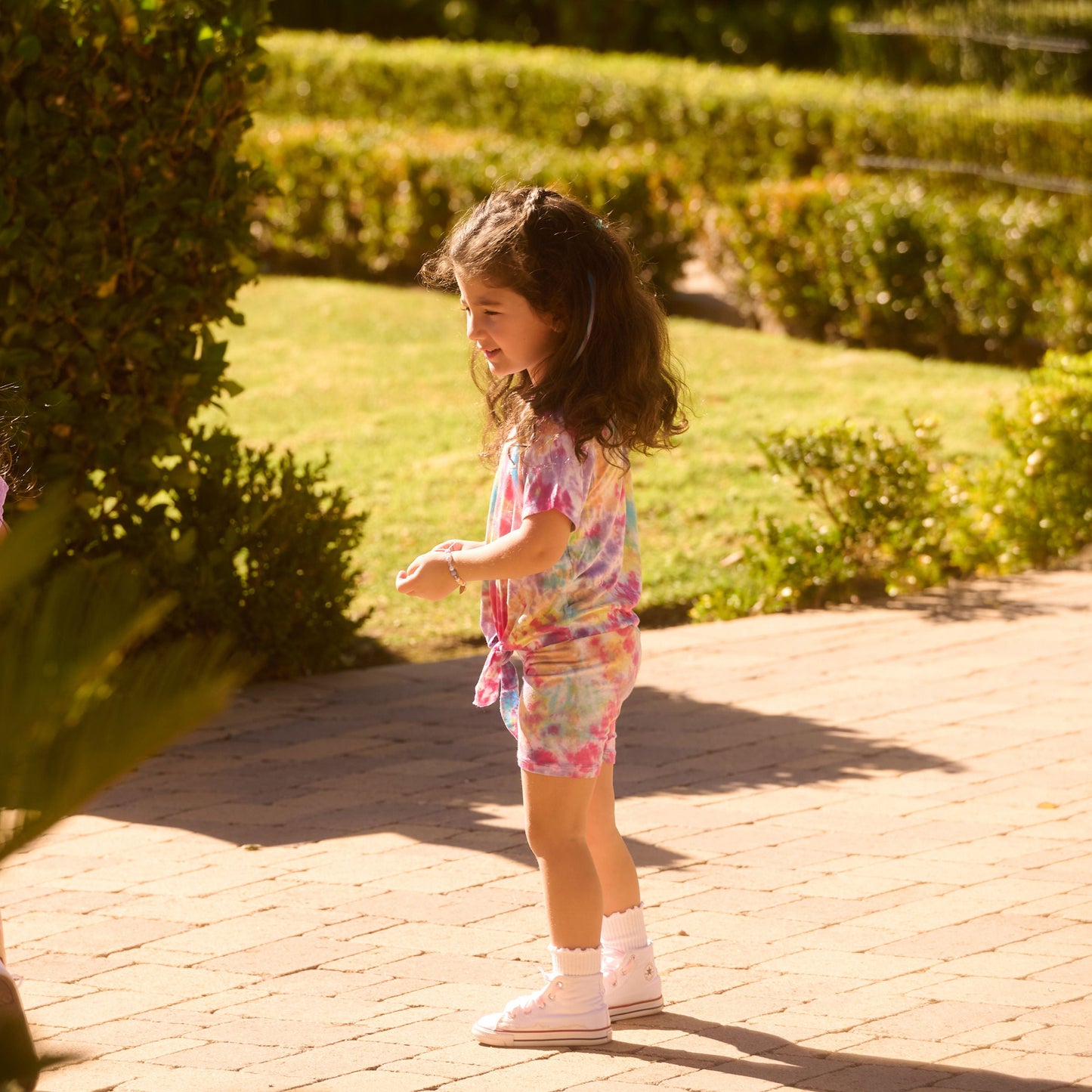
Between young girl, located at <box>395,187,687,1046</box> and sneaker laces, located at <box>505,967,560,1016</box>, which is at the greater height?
young girl, located at <box>395,187,687,1046</box>

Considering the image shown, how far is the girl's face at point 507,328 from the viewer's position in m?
3.49

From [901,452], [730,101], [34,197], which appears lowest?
[901,452]

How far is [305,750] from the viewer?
5891 millimetres

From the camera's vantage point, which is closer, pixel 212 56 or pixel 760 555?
pixel 212 56

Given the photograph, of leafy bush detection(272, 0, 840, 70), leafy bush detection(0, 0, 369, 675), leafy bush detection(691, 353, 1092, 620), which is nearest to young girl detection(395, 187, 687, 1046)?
leafy bush detection(0, 0, 369, 675)

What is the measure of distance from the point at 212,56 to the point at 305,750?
97.4 inches

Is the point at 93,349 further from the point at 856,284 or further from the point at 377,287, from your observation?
the point at 377,287

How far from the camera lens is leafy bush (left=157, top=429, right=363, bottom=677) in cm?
659

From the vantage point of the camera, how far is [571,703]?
353 cm

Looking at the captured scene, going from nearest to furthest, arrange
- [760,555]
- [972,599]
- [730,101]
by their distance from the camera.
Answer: [972,599]
[760,555]
[730,101]

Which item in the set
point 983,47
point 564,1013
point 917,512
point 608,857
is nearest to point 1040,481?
point 917,512

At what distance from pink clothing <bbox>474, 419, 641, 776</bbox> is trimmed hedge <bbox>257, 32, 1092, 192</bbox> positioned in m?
13.5

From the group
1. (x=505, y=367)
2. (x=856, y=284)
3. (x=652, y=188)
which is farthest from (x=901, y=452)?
(x=652, y=188)

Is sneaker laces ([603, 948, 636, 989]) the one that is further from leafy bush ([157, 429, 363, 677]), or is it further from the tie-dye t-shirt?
leafy bush ([157, 429, 363, 677])
